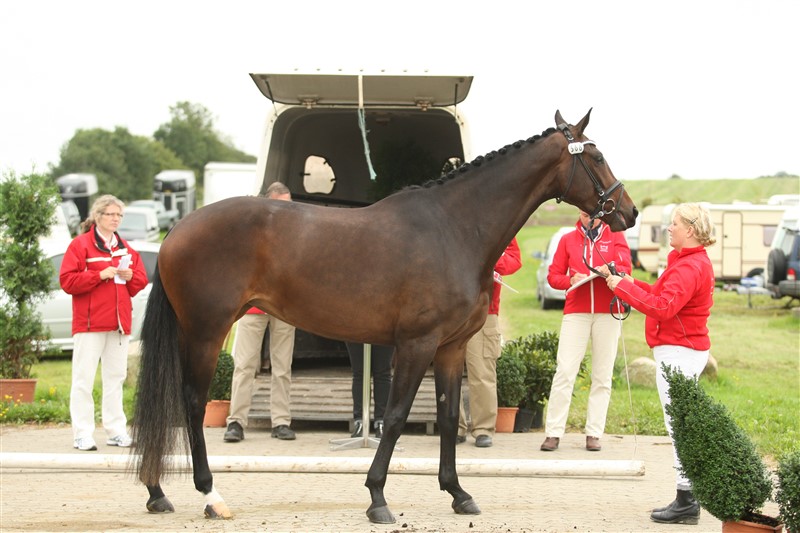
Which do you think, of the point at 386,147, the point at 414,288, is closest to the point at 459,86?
the point at 386,147

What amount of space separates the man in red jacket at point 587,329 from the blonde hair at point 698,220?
218 centimetres

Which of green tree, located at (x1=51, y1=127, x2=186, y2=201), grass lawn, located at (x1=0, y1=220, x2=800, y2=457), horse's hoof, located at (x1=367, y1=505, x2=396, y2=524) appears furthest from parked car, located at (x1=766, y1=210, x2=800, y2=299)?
green tree, located at (x1=51, y1=127, x2=186, y2=201)

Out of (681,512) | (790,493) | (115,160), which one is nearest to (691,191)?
(115,160)

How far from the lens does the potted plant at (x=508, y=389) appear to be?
8875mm

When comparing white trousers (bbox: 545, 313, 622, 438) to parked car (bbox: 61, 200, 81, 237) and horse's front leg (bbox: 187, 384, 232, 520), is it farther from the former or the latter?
parked car (bbox: 61, 200, 81, 237)

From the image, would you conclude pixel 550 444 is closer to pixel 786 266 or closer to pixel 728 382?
pixel 728 382

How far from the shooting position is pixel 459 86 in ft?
25.6

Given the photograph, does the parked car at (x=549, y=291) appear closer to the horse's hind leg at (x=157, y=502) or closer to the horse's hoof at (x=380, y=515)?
the horse's hoof at (x=380, y=515)

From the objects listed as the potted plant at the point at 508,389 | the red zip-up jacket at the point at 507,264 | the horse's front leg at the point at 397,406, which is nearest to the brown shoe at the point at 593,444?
the potted plant at the point at 508,389

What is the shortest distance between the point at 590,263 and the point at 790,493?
360cm

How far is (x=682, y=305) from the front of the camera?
559cm

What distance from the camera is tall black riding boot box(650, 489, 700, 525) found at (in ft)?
18.3

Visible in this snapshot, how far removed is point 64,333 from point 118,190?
69109 mm

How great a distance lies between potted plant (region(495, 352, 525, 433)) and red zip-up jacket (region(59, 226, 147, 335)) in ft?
11.7
